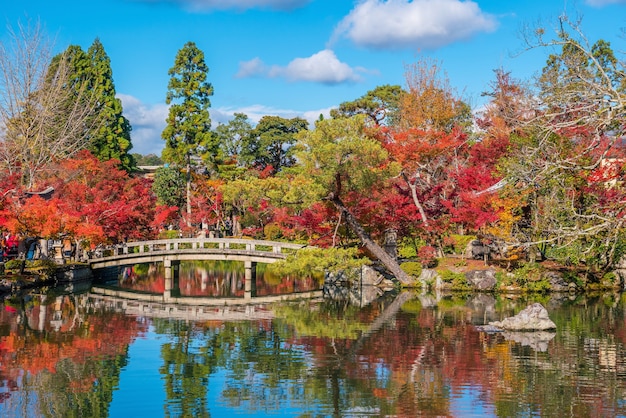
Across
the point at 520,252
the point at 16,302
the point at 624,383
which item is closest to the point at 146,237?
the point at 16,302

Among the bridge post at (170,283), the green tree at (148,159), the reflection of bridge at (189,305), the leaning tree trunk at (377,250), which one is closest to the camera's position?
the reflection of bridge at (189,305)

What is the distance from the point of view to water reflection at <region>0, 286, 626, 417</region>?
38.7 ft

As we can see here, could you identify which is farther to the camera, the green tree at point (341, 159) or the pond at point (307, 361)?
the green tree at point (341, 159)

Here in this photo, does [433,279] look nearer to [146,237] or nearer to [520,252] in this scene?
[520,252]

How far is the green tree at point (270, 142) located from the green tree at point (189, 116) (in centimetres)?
1006

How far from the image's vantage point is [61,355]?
15672 mm

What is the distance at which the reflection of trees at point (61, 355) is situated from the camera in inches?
468

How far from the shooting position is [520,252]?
29688mm

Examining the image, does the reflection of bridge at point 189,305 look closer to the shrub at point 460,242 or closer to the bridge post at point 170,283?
the bridge post at point 170,283

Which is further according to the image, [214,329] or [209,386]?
[214,329]

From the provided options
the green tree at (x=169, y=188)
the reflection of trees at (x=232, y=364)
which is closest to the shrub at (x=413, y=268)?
the reflection of trees at (x=232, y=364)

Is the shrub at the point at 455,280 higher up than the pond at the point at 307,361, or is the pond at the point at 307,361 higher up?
the shrub at the point at 455,280

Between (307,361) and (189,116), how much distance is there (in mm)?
32577

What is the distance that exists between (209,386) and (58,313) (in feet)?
35.0
